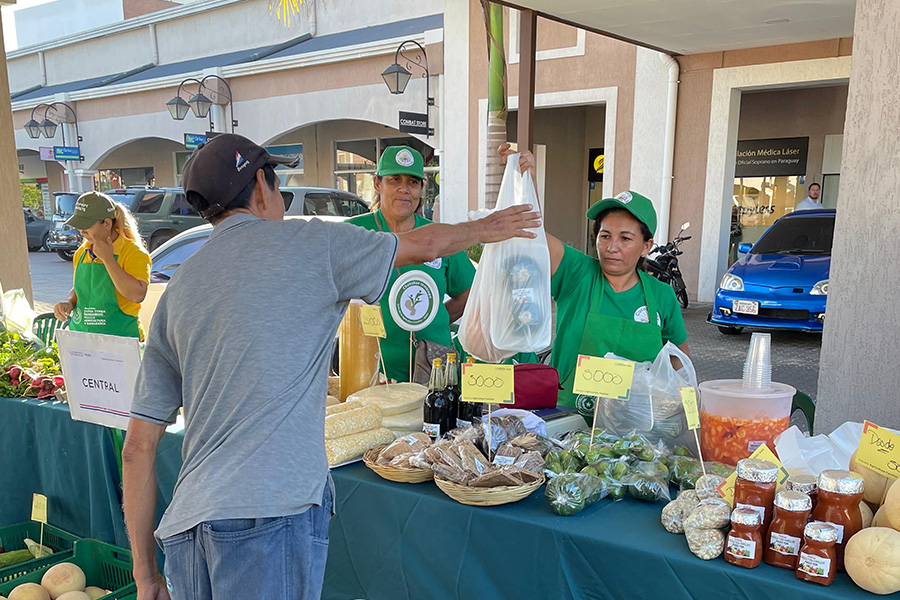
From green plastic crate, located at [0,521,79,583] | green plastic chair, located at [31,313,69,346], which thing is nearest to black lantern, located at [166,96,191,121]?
green plastic chair, located at [31,313,69,346]

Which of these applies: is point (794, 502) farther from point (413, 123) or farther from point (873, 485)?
point (413, 123)

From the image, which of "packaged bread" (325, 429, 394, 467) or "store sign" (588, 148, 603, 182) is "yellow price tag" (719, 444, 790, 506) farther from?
"store sign" (588, 148, 603, 182)

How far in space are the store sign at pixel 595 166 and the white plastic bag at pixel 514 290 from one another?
13.0 meters

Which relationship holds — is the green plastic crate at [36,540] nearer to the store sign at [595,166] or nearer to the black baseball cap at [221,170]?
the black baseball cap at [221,170]

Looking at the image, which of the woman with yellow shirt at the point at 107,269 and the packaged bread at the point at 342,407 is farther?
the woman with yellow shirt at the point at 107,269

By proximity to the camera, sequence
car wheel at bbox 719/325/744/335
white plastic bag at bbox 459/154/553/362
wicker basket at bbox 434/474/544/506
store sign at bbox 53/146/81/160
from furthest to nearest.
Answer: store sign at bbox 53/146/81/160
car wheel at bbox 719/325/744/335
white plastic bag at bbox 459/154/553/362
wicker basket at bbox 434/474/544/506

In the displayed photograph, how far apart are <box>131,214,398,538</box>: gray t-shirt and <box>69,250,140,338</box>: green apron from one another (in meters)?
2.30

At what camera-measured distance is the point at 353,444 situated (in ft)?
6.82

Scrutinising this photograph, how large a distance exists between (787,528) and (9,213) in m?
5.77

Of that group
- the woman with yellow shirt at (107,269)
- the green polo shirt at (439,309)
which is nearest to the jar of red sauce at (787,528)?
the green polo shirt at (439,309)

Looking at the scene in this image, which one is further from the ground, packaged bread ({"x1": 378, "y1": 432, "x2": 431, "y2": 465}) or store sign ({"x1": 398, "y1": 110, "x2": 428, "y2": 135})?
store sign ({"x1": 398, "y1": 110, "x2": 428, "y2": 135})

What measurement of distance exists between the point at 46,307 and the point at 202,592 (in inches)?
387

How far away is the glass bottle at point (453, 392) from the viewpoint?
2.16m

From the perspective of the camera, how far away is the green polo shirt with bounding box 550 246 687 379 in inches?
101
